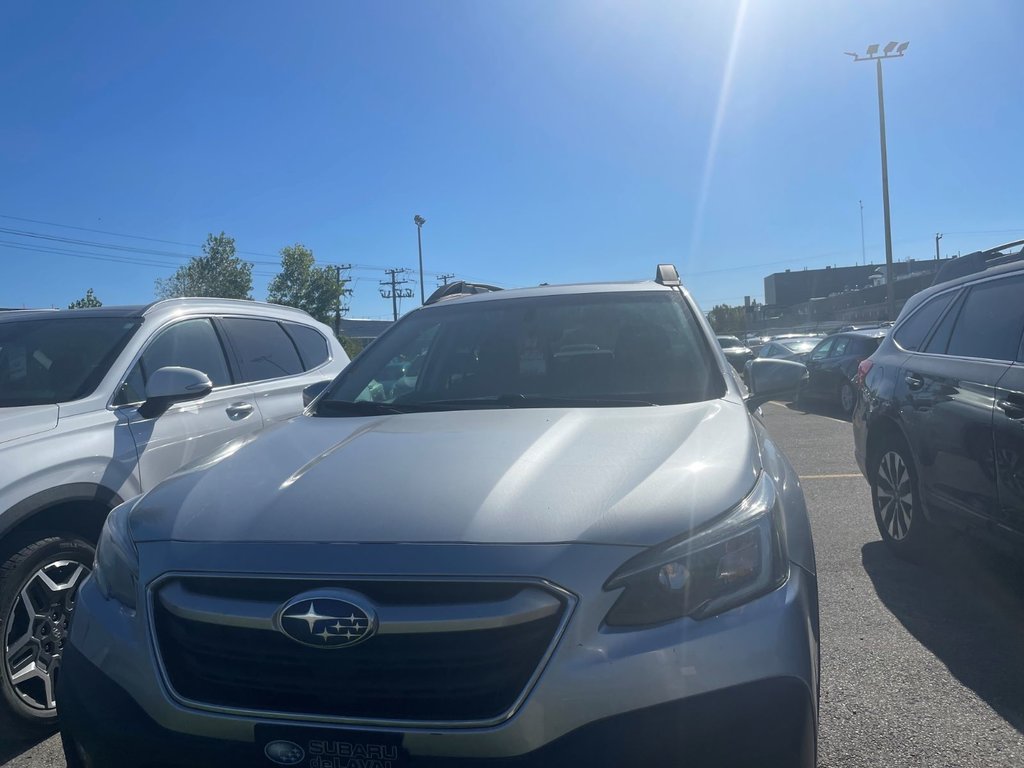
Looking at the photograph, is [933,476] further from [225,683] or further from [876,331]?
[876,331]

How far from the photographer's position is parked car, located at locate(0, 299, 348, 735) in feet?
10.7

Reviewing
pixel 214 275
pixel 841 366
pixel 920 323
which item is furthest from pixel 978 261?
pixel 214 275

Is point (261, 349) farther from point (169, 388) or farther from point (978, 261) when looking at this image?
point (978, 261)

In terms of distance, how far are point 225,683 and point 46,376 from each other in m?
2.99

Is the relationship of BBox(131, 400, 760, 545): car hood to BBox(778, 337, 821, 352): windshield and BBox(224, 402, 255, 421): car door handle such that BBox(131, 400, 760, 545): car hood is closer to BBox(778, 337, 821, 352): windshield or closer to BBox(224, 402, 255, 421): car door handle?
BBox(224, 402, 255, 421): car door handle

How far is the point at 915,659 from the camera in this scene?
367 centimetres

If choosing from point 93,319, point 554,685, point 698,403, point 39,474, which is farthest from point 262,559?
point 93,319

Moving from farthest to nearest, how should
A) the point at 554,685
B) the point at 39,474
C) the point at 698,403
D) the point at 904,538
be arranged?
1. the point at 904,538
2. the point at 39,474
3. the point at 698,403
4. the point at 554,685

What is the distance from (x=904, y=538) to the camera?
5090mm

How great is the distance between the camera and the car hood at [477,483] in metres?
2.03

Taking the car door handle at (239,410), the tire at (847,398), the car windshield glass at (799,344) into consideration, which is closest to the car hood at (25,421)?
the car door handle at (239,410)

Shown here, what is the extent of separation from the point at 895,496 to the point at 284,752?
4.40 meters

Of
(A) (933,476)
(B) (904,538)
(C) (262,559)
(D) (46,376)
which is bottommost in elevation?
(B) (904,538)

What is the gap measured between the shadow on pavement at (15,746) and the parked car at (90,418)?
2.3 inches
